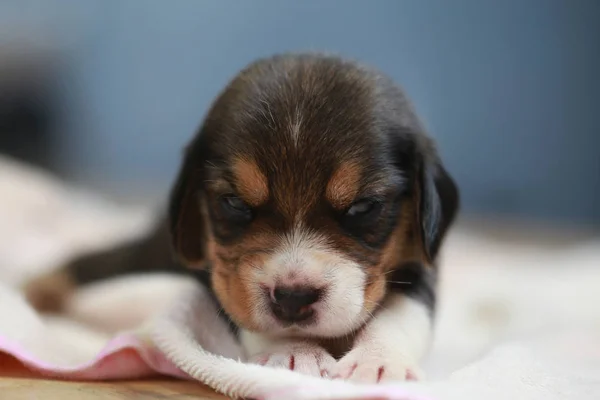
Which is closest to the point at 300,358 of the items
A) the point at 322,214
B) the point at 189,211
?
the point at 322,214

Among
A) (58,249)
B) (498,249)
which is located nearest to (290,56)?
(58,249)

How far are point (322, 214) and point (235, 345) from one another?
0.54 metres

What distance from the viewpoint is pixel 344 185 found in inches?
80.7

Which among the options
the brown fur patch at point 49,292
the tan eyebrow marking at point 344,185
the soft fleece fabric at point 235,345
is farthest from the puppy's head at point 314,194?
the brown fur patch at point 49,292

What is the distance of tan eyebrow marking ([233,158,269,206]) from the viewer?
6.79 ft

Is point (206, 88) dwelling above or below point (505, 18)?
below

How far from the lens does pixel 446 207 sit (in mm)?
2389

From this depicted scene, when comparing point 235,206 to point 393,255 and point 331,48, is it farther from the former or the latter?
point 331,48

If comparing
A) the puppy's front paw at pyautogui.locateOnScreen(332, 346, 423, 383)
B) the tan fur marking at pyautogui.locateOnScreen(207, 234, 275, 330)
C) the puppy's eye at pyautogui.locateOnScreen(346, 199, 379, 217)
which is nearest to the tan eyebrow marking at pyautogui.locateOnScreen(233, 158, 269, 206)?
the tan fur marking at pyautogui.locateOnScreen(207, 234, 275, 330)

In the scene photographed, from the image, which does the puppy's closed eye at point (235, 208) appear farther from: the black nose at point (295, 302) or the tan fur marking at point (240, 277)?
the black nose at point (295, 302)

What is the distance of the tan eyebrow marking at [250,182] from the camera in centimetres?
207

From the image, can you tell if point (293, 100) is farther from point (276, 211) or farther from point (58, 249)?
point (58, 249)

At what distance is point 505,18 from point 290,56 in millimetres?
4079

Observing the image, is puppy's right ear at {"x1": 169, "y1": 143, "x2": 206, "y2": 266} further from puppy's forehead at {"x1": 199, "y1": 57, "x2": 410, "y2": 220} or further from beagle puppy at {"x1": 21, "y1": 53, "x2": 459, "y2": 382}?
puppy's forehead at {"x1": 199, "y1": 57, "x2": 410, "y2": 220}
